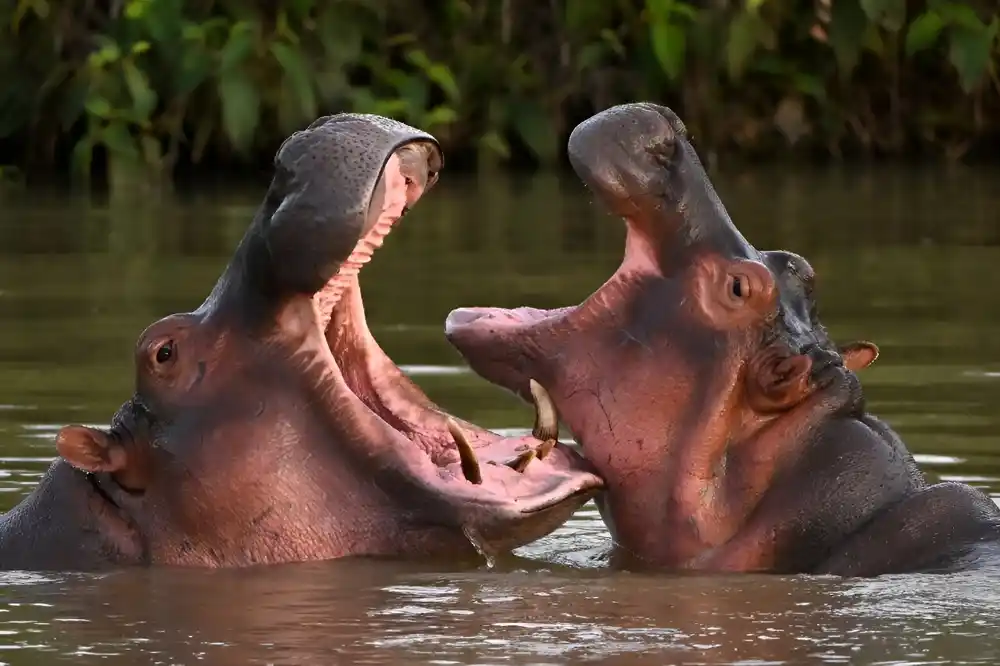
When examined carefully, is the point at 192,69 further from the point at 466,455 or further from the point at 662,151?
the point at 466,455

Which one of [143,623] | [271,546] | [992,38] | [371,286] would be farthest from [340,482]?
[992,38]

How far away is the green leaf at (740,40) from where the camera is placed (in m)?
15.7

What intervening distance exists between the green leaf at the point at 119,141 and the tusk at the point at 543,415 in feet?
35.6

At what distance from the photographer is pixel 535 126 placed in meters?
16.4

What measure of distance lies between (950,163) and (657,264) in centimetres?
1230

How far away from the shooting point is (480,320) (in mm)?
5039

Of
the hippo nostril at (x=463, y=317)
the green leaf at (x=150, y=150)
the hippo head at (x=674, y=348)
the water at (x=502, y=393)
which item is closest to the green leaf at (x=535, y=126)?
the water at (x=502, y=393)

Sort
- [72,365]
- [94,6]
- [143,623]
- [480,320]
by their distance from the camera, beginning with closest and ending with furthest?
[143,623]
[480,320]
[72,365]
[94,6]

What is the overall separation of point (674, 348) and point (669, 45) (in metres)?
11.2

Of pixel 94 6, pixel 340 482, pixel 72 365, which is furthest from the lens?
pixel 94 6

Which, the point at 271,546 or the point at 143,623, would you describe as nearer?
the point at 143,623

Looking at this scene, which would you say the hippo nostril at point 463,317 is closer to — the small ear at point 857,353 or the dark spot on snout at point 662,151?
the dark spot on snout at point 662,151

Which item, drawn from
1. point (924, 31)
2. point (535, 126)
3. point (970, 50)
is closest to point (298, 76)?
point (535, 126)

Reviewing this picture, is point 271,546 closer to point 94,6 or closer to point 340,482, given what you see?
point 340,482
